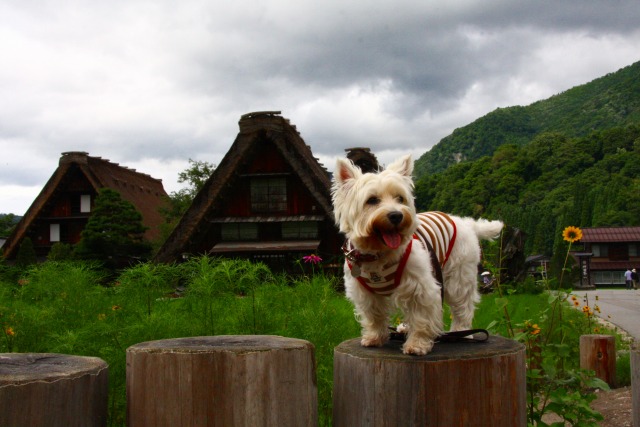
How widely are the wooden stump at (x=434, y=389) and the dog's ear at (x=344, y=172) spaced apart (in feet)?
3.01

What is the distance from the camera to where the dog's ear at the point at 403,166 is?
10.8 ft

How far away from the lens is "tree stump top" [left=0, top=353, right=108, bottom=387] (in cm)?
235

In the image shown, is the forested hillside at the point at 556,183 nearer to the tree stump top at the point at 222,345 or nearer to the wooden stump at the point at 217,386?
the tree stump top at the point at 222,345

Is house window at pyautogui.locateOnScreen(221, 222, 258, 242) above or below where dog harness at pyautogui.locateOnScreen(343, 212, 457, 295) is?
above

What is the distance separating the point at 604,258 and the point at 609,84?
68.9 meters

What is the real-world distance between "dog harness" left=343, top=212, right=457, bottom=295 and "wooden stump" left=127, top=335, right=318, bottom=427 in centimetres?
66

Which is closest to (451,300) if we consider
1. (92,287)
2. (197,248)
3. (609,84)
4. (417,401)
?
(417,401)

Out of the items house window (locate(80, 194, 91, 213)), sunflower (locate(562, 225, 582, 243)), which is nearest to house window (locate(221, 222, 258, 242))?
house window (locate(80, 194, 91, 213))

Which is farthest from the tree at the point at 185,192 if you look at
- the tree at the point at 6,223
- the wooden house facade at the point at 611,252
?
the wooden house facade at the point at 611,252

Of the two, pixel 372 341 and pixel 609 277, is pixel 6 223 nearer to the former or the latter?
pixel 609 277

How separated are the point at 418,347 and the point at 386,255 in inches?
18.4

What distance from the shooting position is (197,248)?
842 inches

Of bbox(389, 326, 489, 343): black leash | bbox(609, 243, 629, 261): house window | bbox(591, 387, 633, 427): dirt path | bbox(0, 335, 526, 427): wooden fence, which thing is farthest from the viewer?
bbox(609, 243, 629, 261): house window

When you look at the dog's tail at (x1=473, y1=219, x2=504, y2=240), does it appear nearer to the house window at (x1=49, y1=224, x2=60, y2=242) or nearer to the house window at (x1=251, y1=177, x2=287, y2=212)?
the house window at (x1=251, y1=177, x2=287, y2=212)
